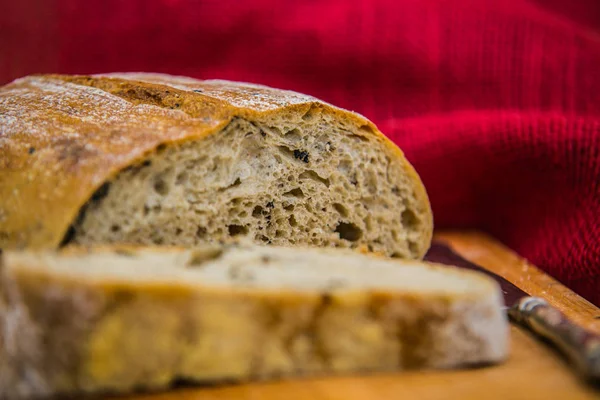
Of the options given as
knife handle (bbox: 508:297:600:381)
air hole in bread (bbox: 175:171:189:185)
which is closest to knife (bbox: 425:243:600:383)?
knife handle (bbox: 508:297:600:381)

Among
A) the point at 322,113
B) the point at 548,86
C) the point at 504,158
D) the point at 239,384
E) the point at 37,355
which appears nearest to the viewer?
the point at 37,355

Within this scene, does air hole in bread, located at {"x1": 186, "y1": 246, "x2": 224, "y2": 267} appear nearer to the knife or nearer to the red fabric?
the knife

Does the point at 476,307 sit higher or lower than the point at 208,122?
lower

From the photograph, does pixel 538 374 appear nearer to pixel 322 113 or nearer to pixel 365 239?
pixel 365 239

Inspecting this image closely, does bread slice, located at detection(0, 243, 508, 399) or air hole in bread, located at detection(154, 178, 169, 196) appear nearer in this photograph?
bread slice, located at detection(0, 243, 508, 399)

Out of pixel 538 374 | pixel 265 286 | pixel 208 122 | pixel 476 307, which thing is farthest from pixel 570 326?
pixel 208 122
